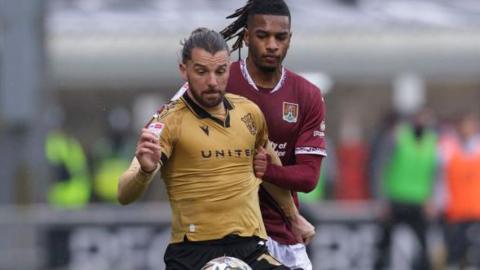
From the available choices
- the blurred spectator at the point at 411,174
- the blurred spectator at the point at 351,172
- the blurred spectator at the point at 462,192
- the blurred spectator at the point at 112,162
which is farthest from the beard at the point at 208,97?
the blurred spectator at the point at 351,172

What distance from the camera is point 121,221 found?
57.0 feet

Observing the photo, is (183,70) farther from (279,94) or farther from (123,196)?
(279,94)

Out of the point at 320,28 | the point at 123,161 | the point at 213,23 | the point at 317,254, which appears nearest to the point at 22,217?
the point at 317,254

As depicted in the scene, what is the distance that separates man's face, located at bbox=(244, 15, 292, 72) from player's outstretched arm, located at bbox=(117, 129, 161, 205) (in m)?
0.96

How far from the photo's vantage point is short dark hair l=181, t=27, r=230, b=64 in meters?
7.33

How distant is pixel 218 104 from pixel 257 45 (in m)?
0.62

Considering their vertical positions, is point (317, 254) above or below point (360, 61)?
below

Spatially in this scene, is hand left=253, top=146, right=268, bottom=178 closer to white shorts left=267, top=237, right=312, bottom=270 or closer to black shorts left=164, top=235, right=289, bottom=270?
black shorts left=164, top=235, right=289, bottom=270

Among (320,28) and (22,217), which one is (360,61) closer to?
(320,28)

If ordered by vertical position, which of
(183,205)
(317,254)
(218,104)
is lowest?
(317,254)

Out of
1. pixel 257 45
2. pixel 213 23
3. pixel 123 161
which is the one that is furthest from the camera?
pixel 213 23

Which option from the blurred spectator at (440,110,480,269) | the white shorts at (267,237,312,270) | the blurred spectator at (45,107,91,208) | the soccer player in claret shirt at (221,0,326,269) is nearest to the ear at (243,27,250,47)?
the soccer player in claret shirt at (221,0,326,269)

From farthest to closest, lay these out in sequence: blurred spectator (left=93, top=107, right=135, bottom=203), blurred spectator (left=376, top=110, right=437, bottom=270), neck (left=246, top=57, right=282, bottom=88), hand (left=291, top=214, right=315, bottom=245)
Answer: blurred spectator (left=93, top=107, right=135, bottom=203) → blurred spectator (left=376, top=110, right=437, bottom=270) → hand (left=291, top=214, right=315, bottom=245) → neck (left=246, top=57, right=282, bottom=88)

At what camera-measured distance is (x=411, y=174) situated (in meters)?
17.1
